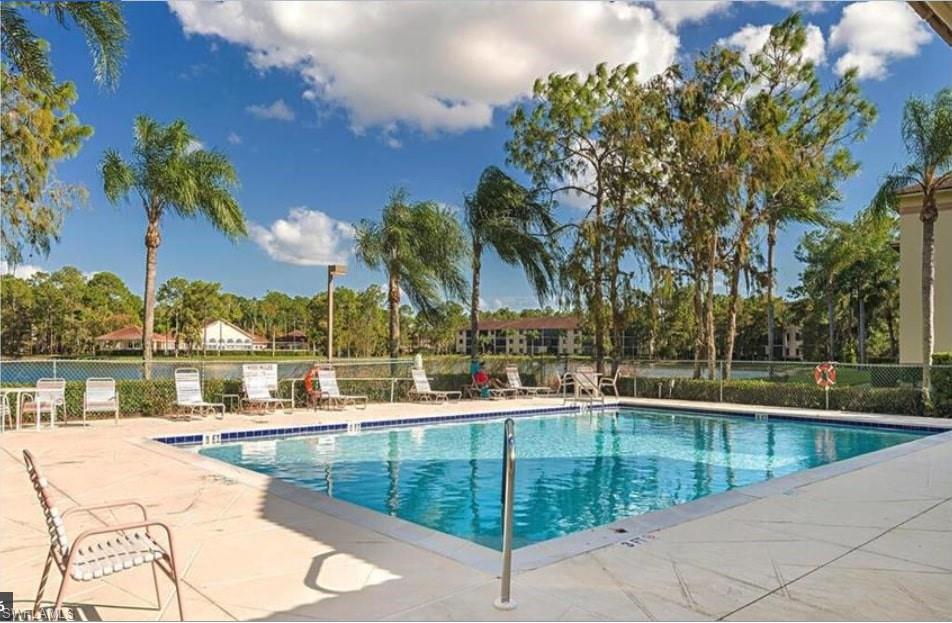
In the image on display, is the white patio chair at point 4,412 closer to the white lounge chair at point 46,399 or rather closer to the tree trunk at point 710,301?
the white lounge chair at point 46,399

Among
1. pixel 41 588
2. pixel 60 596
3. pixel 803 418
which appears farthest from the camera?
pixel 803 418

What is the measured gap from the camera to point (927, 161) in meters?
14.6

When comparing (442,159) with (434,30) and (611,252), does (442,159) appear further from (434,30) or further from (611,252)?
(434,30)

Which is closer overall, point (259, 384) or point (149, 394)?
point (149, 394)

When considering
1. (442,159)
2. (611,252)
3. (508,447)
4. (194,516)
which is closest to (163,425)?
(194,516)

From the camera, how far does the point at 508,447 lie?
3.38m

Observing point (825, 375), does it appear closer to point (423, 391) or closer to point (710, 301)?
point (710, 301)

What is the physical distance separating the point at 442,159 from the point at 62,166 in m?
16.1

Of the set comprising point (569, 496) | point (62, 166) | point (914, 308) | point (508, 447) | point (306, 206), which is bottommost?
point (569, 496)

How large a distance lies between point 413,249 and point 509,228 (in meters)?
2.82

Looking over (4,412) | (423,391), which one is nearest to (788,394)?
(423,391)

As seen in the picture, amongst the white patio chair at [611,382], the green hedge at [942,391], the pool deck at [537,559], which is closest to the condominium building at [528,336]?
the white patio chair at [611,382]

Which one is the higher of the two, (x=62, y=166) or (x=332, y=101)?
(x=332, y=101)

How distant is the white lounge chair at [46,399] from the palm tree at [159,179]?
293 cm
